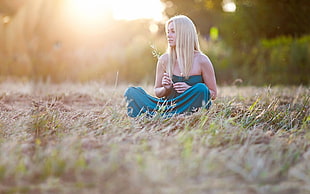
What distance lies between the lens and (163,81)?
9.93 ft

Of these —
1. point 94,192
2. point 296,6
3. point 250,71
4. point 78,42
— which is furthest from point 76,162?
point 78,42

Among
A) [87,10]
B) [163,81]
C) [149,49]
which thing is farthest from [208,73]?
[87,10]

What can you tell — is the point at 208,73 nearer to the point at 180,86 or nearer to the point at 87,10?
the point at 180,86

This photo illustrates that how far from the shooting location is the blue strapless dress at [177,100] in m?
2.86

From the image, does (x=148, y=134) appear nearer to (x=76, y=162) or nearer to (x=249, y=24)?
(x=76, y=162)

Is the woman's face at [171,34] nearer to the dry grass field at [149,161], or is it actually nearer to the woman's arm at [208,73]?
the woman's arm at [208,73]

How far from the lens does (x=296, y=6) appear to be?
349 inches

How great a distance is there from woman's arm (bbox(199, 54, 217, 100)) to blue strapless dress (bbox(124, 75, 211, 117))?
52mm

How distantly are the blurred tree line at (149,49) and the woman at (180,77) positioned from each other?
4.08 meters

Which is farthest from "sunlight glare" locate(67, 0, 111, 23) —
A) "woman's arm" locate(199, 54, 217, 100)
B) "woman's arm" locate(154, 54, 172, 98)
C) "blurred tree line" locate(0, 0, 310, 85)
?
"woman's arm" locate(199, 54, 217, 100)

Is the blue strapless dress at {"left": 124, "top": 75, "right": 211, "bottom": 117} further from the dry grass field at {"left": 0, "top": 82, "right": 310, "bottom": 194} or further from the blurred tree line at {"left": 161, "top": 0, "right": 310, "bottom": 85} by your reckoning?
the blurred tree line at {"left": 161, "top": 0, "right": 310, "bottom": 85}

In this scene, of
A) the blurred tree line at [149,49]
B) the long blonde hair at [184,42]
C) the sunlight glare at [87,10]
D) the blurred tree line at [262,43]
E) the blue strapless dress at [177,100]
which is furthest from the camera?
the sunlight glare at [87,10]

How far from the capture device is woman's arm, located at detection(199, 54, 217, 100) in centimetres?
302

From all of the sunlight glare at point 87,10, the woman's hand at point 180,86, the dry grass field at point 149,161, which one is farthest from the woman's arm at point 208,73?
the sunlight glare at point 87,10
